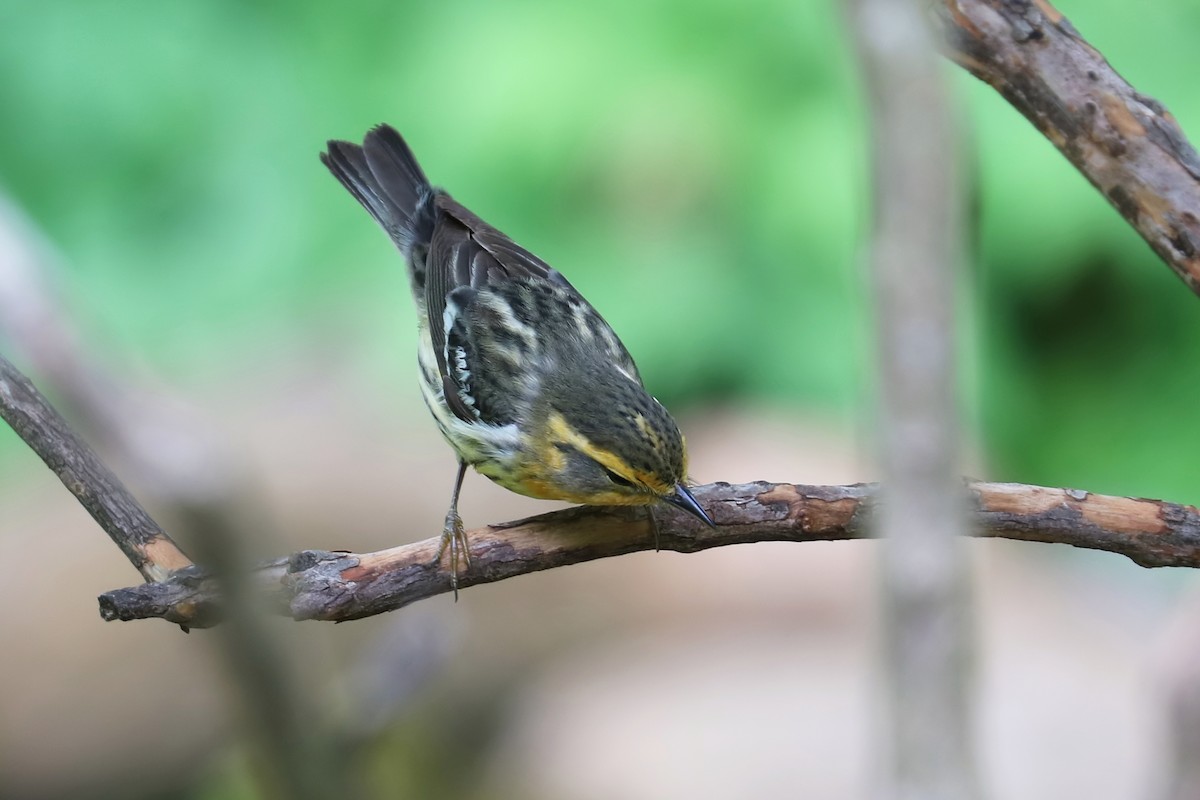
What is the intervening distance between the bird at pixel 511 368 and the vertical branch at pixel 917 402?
1.40 m

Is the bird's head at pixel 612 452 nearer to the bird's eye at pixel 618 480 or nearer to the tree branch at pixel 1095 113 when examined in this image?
the bird's eye at pixel 618 480

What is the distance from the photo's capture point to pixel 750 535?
8.34 feet

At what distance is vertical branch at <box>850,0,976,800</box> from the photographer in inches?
40.6

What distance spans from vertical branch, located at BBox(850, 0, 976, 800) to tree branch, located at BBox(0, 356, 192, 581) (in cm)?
160

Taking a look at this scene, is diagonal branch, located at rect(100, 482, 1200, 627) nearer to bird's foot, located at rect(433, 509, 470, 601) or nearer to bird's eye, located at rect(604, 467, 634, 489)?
bird's foot, located at rect(433, 509, 470, 601)

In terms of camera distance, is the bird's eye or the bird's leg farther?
the bird's eye

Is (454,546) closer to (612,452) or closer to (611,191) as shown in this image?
(612,452)

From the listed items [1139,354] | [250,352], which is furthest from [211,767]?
[1139,354]

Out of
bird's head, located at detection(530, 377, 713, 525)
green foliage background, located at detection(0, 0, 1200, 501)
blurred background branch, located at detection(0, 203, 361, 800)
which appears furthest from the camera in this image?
green foliage background, located at detection(0, 0, 1200, 501)

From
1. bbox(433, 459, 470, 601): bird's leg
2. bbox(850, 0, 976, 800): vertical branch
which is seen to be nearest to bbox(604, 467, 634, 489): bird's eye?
bbox(433, 459, 470, 601): bird's leg

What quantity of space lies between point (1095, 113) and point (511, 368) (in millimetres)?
1440

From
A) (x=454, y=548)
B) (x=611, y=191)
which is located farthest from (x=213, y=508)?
(x=611, y=191)

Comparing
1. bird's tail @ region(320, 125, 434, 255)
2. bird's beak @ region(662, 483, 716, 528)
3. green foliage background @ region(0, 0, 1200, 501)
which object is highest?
green foliage background @ region(0, 0, 1200, 501)

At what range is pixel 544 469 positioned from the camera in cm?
282
